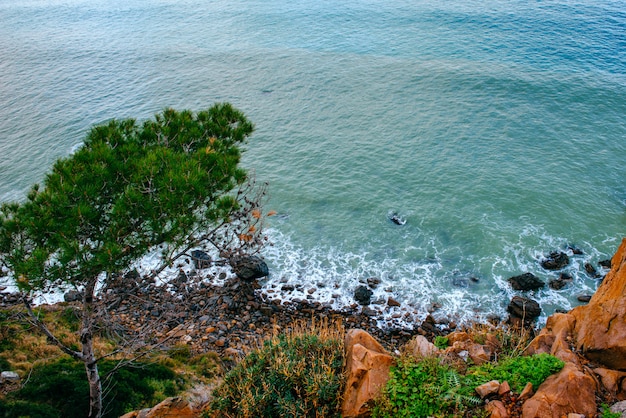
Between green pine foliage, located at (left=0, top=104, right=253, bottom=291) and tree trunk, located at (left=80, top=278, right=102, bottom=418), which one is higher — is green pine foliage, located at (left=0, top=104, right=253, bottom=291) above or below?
above

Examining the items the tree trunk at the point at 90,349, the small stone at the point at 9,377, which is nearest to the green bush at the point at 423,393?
the tree trunk at the point at 90,349

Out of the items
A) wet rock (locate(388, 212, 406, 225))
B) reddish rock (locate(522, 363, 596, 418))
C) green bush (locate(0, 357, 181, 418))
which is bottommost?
wet rock (locate(388, 212, 406, 225))

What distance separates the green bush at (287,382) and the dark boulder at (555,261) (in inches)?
751

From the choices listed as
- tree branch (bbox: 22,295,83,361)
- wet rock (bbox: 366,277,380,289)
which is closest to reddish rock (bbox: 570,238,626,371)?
wet rock (bbox: 366,277,380,289)

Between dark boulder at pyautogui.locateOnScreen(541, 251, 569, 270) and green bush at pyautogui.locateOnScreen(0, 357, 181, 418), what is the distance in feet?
74.2

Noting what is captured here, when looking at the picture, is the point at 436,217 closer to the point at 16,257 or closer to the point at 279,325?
the point at 279,325

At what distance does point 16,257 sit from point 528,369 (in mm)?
13189

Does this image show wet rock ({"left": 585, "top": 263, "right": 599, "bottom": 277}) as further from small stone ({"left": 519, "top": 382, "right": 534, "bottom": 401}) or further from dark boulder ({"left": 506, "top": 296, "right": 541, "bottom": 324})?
small stone ({"left": 519, "top": 382, "right": 534, "bottom": 401})

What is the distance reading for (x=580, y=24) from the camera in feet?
198

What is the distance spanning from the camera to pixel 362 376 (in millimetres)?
11023

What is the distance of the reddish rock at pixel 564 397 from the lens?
30.4 ft

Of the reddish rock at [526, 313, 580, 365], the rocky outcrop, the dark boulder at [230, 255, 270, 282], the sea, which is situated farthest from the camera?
the sea

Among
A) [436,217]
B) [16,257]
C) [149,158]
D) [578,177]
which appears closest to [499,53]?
[578,177]

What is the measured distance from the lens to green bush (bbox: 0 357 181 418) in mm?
12578
